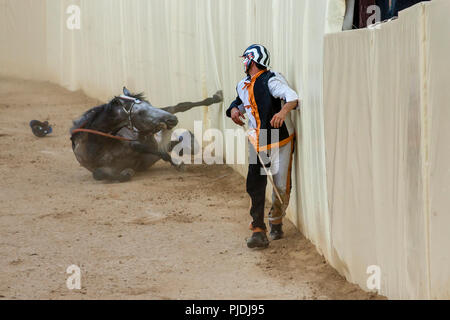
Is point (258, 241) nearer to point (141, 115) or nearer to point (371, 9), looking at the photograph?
point (371, 9)

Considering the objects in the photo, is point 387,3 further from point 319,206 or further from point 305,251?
point 305,251

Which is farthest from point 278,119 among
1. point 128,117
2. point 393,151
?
point 128,117

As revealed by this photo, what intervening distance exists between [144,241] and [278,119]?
171 cm

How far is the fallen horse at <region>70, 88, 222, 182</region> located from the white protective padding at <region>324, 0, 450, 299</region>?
166 inches

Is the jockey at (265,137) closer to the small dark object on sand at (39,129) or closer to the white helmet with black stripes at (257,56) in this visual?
the white helmet with black stripes at (257,56)

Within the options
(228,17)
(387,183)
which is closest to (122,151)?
(228,17)

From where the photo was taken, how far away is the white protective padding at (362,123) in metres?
3.44

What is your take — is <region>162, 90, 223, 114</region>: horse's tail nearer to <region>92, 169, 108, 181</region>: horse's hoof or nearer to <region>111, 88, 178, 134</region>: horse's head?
<region>111, 88, 178, 134</region>: horse's head

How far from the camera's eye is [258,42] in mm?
7637

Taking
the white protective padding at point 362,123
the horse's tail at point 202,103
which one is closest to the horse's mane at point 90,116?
the horse's tail at point 202,103

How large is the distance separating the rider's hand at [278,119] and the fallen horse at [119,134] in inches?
126

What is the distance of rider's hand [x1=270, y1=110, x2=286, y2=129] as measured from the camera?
19.1 ft

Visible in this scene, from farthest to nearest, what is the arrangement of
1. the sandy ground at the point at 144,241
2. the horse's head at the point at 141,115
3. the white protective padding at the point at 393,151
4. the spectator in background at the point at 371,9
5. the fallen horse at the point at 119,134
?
1. the fallen horse at the point at 119,134
2. the horse's head at the point at 141,115
3. the spectator in background at the point at 371,9
4. the sandy ground at the point at 144,241
5. the white protective padding at the point at 393,151
